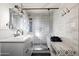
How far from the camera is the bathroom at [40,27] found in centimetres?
189

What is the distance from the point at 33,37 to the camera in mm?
2037

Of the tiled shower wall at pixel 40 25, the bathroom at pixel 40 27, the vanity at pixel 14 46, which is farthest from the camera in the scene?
the tiled shower wall at pixel 40 25

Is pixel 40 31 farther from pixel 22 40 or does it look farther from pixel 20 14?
pixel 20 14

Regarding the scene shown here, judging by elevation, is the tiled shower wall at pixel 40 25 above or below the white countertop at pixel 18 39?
above

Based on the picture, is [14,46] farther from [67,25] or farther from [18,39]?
[67,25]

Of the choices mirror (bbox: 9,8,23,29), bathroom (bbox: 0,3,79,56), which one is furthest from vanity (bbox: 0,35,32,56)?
mirror (bbox: 9,8,23,29)

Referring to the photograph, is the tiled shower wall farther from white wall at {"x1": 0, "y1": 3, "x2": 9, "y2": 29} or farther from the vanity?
white wall at {"x1": 0, "y1": 3, "x2": 9, "y2": 29}

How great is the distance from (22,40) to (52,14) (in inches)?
31.0

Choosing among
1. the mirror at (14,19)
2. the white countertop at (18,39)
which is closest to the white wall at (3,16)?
the mirror at (14,19)

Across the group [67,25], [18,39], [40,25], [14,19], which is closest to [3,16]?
[14,19]

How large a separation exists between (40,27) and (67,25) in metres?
0.54

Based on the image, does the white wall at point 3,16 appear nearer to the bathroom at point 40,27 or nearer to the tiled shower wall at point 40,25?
the bathroom at point 40,27

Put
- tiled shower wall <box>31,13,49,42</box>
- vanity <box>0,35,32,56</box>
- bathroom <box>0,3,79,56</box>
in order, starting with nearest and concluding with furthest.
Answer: vanity <box>0,35,32,56</box> → bathroom <box>0,3,79,56</box> → tiled shower wall <box>31,13,49,42</box>

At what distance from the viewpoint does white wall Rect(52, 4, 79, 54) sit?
1845 millimetres
